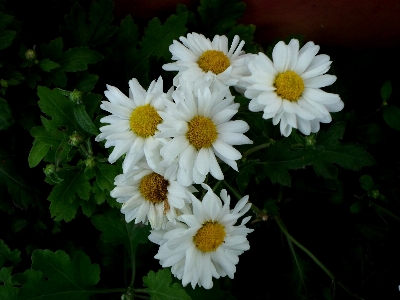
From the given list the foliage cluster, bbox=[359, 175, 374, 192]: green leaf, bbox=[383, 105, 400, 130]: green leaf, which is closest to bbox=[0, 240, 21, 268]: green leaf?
the foliage cluster

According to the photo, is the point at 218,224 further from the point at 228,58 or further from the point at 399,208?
the point at 399,208

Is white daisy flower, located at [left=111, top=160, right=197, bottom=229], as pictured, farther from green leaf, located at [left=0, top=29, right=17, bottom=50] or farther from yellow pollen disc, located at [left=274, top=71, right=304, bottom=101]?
green leaf, located at [left=0, top=29, right=17, bottom=50]

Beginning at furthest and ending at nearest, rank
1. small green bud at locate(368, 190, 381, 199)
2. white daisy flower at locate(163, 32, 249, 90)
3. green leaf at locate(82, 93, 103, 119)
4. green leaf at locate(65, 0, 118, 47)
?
green leaf at locate(65, 0, 118, 47) < small green bud at locate(368, 190, 381, 199) < green leaf at locate(82, 93, 103, 119) < white daisy flower at locate(163, 32, 249, 90)

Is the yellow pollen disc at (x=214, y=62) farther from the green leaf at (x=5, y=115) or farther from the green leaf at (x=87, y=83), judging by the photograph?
the green leaf at (x=5, y=115)

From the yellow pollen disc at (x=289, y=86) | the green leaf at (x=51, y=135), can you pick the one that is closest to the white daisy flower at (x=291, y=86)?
the yellow pollen disc at (x=289, y=86)

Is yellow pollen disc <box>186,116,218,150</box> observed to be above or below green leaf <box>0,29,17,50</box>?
below

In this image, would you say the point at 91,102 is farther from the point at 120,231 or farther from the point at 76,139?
the point at 120,231

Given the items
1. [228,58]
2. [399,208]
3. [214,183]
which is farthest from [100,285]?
[399,208]
